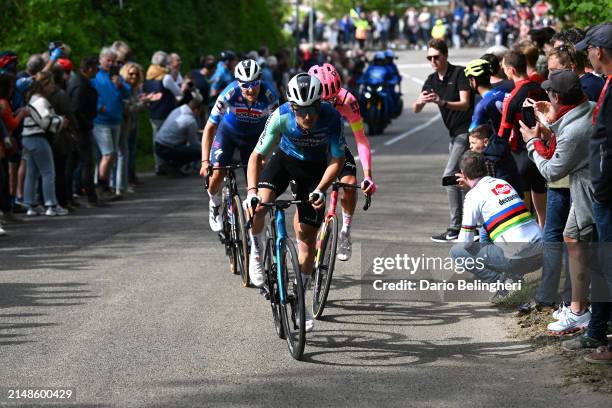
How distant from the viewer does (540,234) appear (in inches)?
401

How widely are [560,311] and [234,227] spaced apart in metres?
3.59

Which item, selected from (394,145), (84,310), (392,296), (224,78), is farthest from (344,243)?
(394,145)

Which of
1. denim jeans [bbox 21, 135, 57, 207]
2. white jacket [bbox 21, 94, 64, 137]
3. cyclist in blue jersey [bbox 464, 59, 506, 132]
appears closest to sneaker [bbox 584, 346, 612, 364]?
cyclist in blue jersey [bbox 464, 59, 506, 132]

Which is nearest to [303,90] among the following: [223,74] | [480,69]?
[480,69]

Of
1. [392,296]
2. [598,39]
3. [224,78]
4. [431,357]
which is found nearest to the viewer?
[598,39]

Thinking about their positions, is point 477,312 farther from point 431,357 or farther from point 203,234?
point 203,234

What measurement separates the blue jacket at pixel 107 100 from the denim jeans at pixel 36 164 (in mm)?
1899

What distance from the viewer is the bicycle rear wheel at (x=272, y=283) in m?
9.05

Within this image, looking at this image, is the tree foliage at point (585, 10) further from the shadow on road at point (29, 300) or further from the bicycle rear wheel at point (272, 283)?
the shadow on road at point (29, 300)

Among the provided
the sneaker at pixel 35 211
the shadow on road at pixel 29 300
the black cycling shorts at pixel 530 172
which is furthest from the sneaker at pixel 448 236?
the sneaker at pixel 35 211

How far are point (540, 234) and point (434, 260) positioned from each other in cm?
139

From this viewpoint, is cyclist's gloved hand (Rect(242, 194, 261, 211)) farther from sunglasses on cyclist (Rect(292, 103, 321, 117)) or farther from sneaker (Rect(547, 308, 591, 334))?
sneaker (Rect(547, 308, 591, 334))

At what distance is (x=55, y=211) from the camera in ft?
53.3

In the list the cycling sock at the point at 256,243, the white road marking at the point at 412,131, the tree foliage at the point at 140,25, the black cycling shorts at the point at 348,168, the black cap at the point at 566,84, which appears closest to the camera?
the black cap at the point at 566,84
